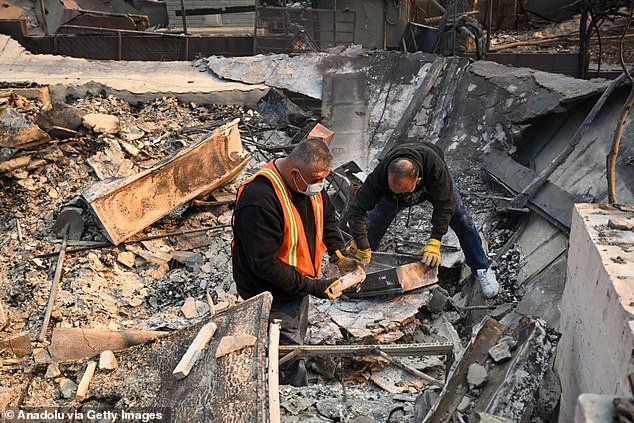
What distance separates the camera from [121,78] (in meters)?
9.26

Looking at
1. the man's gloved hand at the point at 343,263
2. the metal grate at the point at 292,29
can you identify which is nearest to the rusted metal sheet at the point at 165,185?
the man's gloved hand at the point at 343,263

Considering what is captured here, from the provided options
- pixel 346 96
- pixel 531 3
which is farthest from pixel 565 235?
pixel 531 3

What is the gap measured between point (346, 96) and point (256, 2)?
22.9 feet

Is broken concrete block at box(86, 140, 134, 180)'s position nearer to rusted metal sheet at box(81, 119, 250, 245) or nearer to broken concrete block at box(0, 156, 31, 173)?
broken concrete block at box(0, 156, 31, 173)

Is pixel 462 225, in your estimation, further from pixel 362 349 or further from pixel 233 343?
pixel 233 343

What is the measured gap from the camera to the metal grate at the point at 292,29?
10422mm

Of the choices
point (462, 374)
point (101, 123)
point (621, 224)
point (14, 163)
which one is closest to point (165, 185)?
point (101, 123)

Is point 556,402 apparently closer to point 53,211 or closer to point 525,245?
point 525,245

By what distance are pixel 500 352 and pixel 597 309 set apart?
524 mm

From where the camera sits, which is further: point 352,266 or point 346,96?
point 346,96

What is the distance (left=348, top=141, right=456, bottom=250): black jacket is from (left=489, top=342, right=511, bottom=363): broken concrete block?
1997mm

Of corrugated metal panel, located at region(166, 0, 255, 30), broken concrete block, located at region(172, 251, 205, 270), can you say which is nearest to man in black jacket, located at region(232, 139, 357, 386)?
broken concrete block, located at region(172, 251, 205, 270)

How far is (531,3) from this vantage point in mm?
16234

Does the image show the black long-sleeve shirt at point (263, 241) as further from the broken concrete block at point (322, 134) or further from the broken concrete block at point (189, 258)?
the broken concrete block at point (322, 134)
